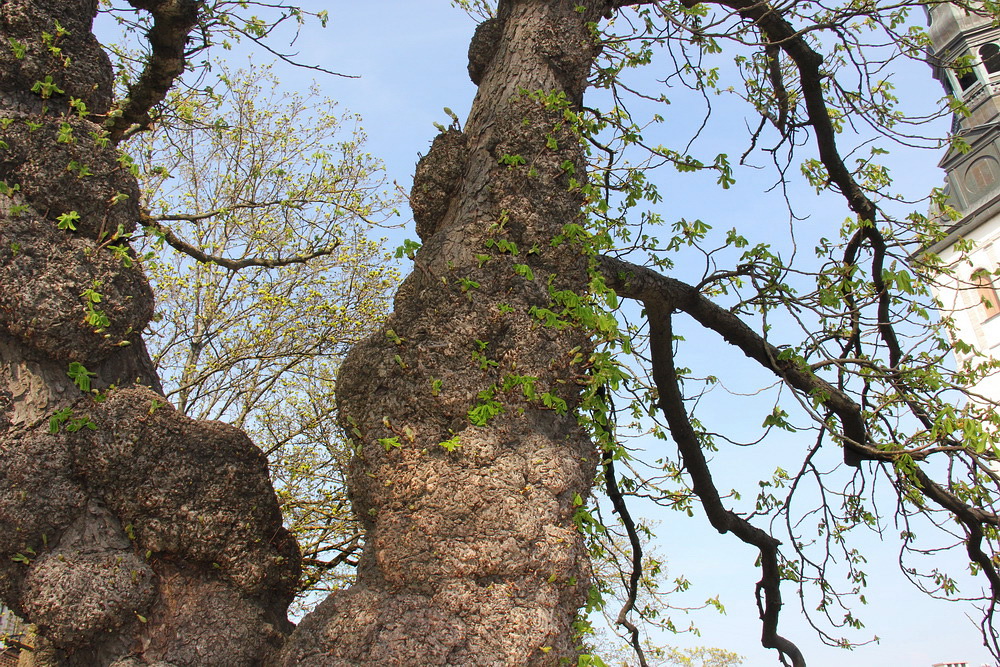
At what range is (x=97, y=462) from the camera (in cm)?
281

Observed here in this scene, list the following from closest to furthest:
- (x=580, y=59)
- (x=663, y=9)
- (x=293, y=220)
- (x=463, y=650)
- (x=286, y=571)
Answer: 1. (x=463, y=650)
2. (x=286, y=571)
3. (x=580, y=59)
4. (x=663, y=9)
5. (x=293, y=220)

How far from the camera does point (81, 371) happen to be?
291 centimetres

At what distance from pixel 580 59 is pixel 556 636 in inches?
118

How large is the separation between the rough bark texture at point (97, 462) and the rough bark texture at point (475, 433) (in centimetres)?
47

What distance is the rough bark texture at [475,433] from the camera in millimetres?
2469

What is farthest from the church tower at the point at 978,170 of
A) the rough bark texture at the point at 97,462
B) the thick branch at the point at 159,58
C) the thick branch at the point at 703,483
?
the rough bark texture at the point at 97,462

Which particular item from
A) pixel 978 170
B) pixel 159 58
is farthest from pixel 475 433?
pixel 978 170

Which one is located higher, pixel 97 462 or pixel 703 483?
pixel 703 483

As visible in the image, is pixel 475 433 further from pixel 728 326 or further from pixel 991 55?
pixel 991 55

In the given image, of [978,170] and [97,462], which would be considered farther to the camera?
[978,170]

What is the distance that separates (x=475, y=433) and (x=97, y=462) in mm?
1448

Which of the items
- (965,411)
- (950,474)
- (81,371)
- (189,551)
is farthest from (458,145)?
(950,474)

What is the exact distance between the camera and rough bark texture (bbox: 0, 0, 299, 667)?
2.65 meters

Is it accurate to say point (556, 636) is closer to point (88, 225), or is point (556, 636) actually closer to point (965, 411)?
point (88, 225)
